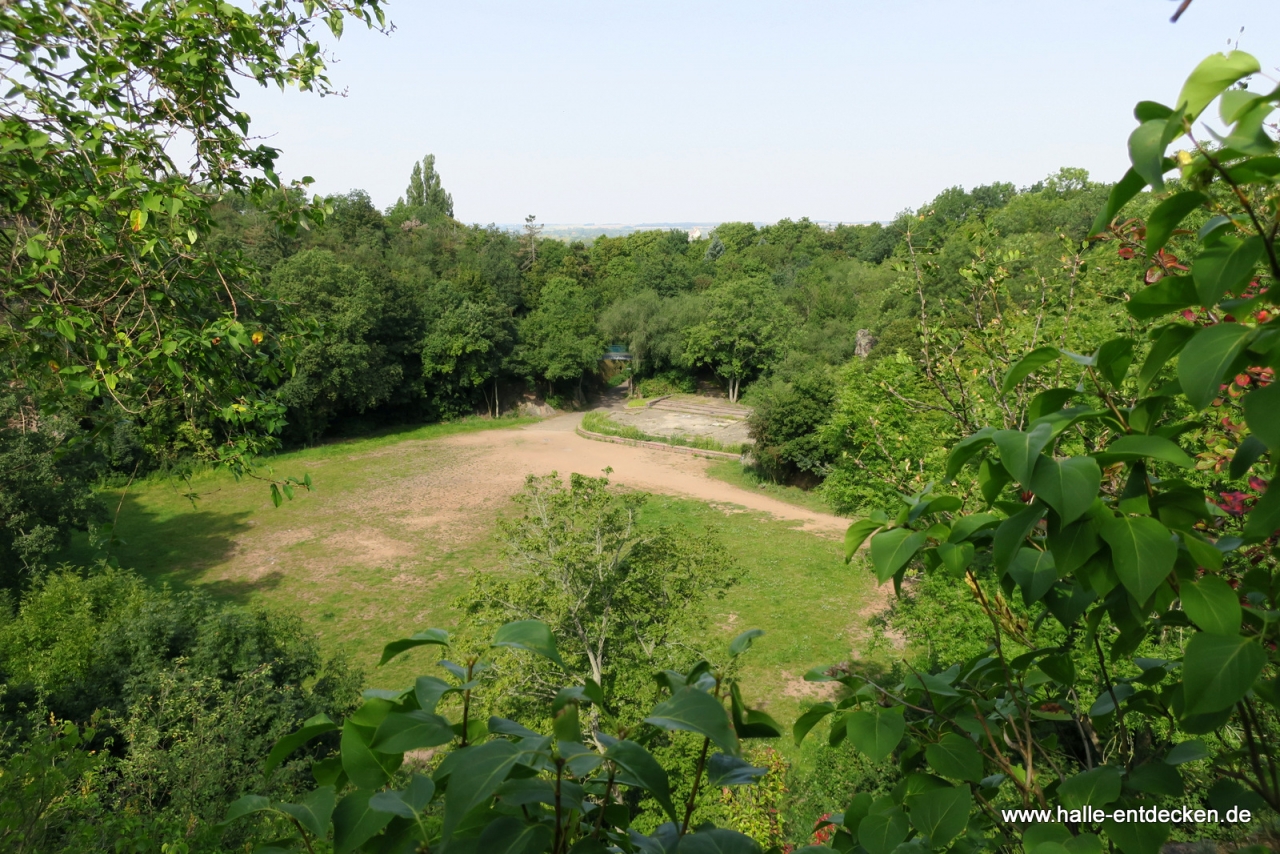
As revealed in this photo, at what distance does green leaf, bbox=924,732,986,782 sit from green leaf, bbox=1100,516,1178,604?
40 centimetres

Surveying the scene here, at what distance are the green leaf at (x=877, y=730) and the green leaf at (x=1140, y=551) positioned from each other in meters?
0.38

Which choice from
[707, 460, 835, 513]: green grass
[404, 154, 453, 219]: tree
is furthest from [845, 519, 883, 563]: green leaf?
[404, 154, 453, 219]: tree

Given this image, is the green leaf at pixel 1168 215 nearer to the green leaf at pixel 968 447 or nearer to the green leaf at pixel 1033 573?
the green leaf at pixel 968 447

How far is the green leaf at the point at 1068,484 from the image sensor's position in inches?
32.3

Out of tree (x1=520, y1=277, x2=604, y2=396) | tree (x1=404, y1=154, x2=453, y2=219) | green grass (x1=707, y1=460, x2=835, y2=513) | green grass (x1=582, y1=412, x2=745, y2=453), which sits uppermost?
tree (x1=404, y1=154, x2=453, y2=219)

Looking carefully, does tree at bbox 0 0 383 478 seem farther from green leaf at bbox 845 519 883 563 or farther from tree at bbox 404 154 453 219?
tree at bbox 404 154 453 219

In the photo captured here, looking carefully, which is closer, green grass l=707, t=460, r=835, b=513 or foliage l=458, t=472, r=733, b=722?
foliage l=458, t=472, r=733, b=722

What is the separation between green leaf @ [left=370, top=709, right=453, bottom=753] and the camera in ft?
2.61

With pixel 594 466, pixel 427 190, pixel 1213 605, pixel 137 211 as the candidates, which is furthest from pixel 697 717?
pixel 427 190

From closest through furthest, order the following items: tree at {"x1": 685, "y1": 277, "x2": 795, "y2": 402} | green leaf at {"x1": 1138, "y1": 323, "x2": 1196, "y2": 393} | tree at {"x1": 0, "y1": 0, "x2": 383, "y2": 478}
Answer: green leaf at {"x1": 1138, "y1": 323, "x2": 1196, "y2": 393} < tree at {"x1": 0, "y1": 0, "x2": 383, "y2": 478} < tree at {"x1": 685, "y1": 277, "x2": 795, "y2": 402}

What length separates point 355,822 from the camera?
82 centimetres

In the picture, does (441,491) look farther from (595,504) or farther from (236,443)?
(236,443)

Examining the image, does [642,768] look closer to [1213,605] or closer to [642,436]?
[1213,605]

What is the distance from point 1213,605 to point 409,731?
1.03 metres
